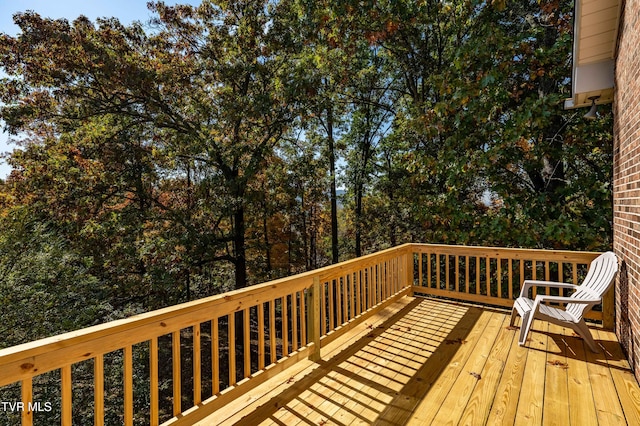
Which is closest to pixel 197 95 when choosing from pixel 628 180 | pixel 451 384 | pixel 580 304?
pixel 451 384

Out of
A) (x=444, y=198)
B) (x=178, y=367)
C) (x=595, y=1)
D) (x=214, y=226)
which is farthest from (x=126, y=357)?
(x=214, y=226)

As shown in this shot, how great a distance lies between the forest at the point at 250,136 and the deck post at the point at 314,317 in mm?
4236

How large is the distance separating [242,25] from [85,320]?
8397mm

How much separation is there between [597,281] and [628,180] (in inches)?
43.4

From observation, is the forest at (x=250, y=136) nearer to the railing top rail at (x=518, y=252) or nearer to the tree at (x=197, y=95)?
the tree at (x=197, y=95)

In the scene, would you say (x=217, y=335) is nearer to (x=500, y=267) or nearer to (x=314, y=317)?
(x=314, y=317)

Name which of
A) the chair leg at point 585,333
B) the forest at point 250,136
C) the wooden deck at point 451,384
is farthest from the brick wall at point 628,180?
the forest at point 250,136

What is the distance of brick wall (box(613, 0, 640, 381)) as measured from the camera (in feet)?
8.14

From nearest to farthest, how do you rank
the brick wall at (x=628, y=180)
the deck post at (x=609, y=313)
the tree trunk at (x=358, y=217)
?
Result: the brick wall at (x=628, y=180) < the deck post at (x=609, y=313) < the tree trunk at (x=358, y=217)

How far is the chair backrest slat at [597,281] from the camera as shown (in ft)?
10.00

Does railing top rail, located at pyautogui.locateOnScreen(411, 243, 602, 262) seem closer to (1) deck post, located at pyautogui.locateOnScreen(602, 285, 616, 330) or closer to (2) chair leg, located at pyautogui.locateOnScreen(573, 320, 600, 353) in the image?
(1) deck post, located at pyautogui.locateOnScreen(602, 285, 616, 330)

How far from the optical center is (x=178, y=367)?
2.02 m

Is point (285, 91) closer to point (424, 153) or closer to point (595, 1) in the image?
point (424, 153)

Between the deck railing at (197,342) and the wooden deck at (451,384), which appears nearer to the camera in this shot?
the deck railing at (197,342)
